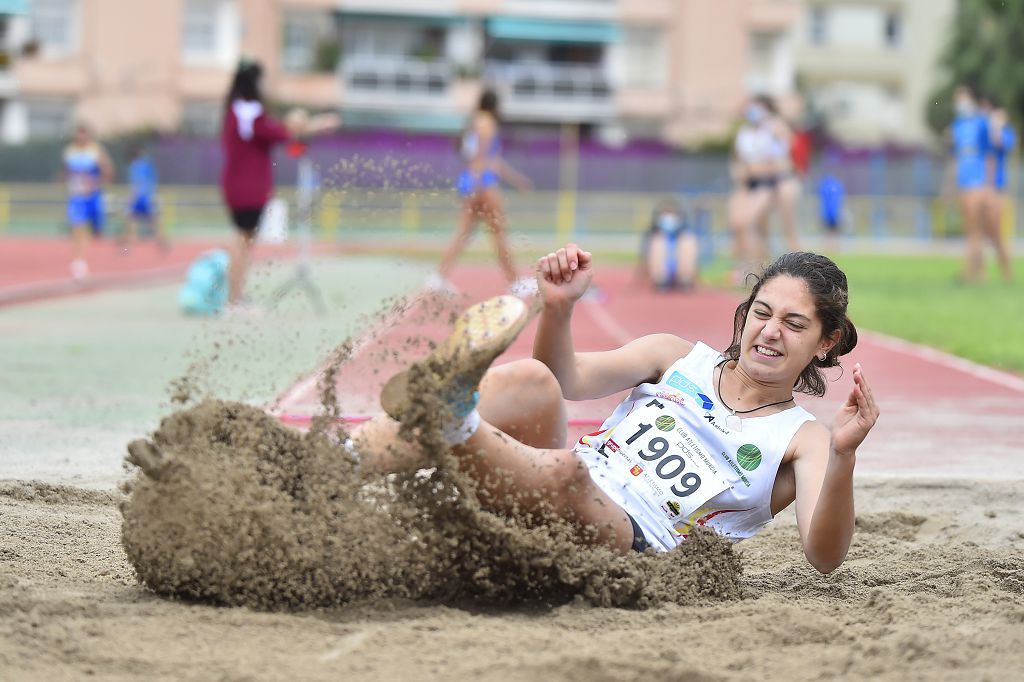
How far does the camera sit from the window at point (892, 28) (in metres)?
61.7

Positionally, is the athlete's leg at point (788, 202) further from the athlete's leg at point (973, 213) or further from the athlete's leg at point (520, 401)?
the athlete's leg at point (520, 401)

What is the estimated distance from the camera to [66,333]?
10.9 meters

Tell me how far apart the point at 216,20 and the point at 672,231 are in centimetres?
3447

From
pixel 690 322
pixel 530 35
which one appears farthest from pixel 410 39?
pixel 690 322

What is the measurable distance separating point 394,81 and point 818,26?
2034 centimetres

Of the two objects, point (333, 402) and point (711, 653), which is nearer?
point (711, 653)

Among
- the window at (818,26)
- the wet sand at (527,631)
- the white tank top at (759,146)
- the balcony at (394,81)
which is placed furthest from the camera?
the window at (818,26)

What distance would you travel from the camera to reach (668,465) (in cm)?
387

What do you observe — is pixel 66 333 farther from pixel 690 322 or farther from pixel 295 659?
pixel 295 659

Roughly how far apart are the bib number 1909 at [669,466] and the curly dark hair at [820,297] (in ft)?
1.44

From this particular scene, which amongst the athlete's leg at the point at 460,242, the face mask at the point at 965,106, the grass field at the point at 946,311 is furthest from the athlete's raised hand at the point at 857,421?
the face mask at the point at 965,106

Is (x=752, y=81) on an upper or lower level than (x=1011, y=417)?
upper

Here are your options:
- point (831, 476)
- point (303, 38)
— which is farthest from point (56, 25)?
point (831, 476)

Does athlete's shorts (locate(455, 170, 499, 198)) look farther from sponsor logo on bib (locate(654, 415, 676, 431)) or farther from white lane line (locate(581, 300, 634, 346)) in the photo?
sponsor logo on bib (locate(654, 415, 676, 431))
